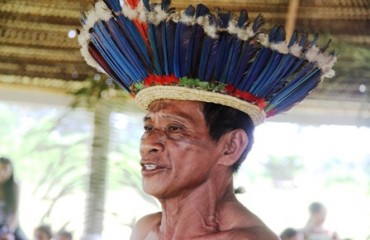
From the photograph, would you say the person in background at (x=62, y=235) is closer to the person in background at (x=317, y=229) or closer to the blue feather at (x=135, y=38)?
the person in background at (x=317, y=229)

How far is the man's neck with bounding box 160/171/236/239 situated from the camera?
1.47m

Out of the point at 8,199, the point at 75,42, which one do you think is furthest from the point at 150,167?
the point at 8,199

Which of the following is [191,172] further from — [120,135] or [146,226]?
[120,135]

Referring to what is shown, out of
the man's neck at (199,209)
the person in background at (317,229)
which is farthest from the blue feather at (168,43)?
the person in background at (317,229)

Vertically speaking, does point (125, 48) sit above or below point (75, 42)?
below

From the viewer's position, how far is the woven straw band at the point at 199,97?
1452 millimetres

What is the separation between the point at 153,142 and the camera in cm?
148

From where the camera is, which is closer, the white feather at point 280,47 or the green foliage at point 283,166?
the white feather at point 280,47

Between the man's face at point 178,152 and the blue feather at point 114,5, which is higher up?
the blue feather at point 114,5

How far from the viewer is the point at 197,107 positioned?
57.9 inches

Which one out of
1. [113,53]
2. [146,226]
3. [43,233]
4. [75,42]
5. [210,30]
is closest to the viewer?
[210,30]

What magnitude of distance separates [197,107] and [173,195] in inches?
6.4

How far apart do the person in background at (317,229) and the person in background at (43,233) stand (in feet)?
3.43

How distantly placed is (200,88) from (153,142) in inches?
5.1
